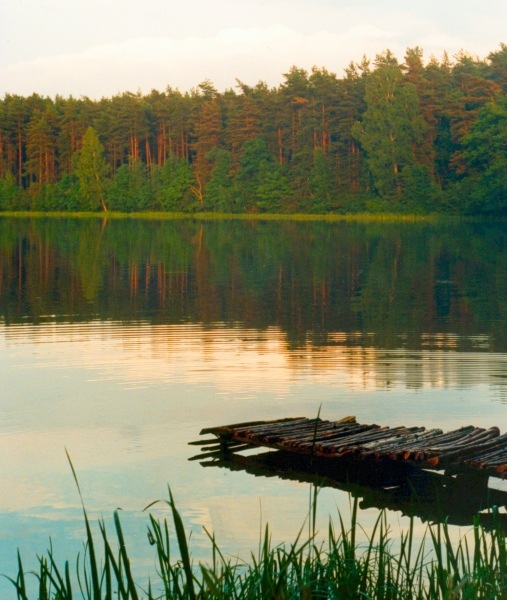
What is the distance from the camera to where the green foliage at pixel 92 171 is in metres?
82.1

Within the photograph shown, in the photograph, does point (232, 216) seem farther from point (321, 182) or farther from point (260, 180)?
point (321, 182)

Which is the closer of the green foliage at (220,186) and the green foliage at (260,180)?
the green foliage at (260,180)

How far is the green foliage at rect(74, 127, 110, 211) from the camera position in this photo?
269ft

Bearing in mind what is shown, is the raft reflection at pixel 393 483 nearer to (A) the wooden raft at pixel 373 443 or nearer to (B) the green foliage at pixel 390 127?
(A) the wooden raft at pixel 373 443

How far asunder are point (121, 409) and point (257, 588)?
23.6 feet

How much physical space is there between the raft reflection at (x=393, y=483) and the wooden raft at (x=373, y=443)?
0.12 meters

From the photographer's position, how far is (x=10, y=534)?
21.6 feet

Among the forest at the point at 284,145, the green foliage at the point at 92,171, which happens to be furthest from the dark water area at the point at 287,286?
the green foliage at the point at 92,171

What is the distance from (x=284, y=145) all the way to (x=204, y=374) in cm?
6827

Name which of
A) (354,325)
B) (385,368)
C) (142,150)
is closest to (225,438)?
(385,368)

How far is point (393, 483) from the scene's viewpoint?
296 inches

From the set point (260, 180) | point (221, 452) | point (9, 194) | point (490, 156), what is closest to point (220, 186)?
point (260, 180)

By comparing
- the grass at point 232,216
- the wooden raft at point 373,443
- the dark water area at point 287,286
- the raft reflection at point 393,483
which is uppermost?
the grass at point 232,216

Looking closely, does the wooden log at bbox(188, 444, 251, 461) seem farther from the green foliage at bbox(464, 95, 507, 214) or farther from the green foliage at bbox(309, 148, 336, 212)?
the green foliage at bbox(309, 148, 336, 212)
